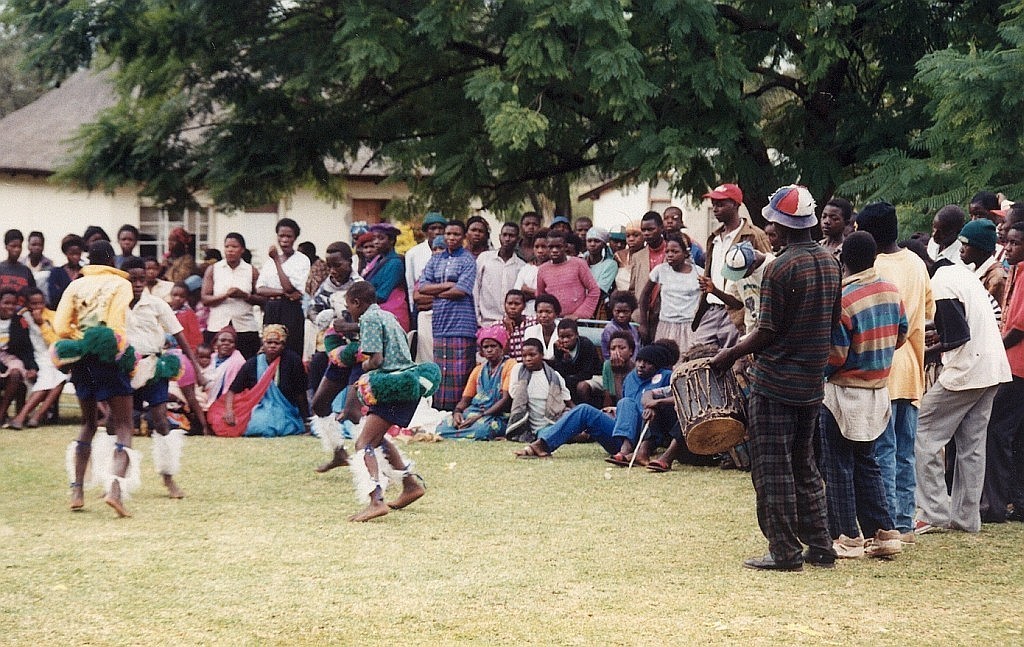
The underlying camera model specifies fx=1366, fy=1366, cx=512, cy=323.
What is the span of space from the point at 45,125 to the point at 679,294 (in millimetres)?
23801

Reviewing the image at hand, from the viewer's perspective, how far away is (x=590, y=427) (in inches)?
473

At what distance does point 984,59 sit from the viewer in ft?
35.8

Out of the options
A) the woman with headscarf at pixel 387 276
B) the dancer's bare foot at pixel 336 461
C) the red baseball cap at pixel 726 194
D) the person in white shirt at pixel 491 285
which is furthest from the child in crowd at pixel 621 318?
the red baseball cap at pixel 726 194

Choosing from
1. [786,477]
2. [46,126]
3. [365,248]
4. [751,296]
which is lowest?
[786,477]

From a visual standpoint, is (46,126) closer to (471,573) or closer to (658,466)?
(658,466)

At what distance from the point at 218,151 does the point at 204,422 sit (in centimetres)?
391

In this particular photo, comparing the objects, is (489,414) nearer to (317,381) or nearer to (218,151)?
(317,381)

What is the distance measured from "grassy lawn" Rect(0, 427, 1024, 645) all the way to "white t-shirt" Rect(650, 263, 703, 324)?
2.24 metres

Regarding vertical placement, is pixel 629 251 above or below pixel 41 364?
above

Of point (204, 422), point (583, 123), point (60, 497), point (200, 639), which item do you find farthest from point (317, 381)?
point (200, 639)

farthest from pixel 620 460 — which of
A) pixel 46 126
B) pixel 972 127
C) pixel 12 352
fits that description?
pixel 46 126

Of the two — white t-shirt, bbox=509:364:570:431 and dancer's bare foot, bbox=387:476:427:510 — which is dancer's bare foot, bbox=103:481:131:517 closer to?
dancer's bare foot, bbox=387:476:427:510

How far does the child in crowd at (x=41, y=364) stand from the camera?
15.0 m

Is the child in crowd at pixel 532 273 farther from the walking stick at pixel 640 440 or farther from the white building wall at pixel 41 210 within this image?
the white building wall at pixel 41 210
